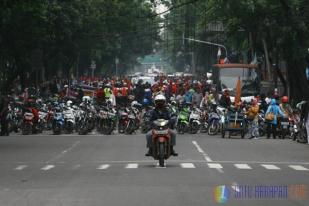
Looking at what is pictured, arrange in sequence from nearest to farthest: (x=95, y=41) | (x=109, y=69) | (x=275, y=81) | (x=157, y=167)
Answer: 1. (x=157, y=167)
2. (x=275, y=81)
3. (x=95, y=41)
4. (x=109, y=69)

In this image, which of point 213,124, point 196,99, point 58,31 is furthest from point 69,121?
point 58,31

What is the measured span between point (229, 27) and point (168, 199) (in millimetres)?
46211

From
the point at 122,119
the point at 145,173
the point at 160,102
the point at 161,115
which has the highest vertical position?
the point at 160,102

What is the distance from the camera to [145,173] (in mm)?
20766

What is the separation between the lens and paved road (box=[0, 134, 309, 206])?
15398mm

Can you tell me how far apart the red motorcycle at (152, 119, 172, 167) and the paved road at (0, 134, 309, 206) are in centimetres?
43

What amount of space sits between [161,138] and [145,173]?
176cm

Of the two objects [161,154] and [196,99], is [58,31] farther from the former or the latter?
[161,154]

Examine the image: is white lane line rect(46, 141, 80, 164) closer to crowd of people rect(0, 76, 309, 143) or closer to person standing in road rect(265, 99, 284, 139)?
crowd of people rect(0, 76, 309, 143)

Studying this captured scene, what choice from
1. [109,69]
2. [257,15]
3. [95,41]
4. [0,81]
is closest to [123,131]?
[257,15]

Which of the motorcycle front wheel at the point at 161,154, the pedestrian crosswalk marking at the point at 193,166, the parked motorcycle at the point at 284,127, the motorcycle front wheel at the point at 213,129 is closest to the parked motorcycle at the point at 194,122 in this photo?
the motorcycle front wheel at the point at 213,129

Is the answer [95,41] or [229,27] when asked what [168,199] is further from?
[95,41]

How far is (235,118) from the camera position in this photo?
38594mm

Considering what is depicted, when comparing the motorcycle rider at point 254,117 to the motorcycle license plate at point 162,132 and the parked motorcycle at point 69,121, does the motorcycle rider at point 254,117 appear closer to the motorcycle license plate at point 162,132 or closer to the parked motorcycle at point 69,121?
the parked motorcycle at point 69,121
